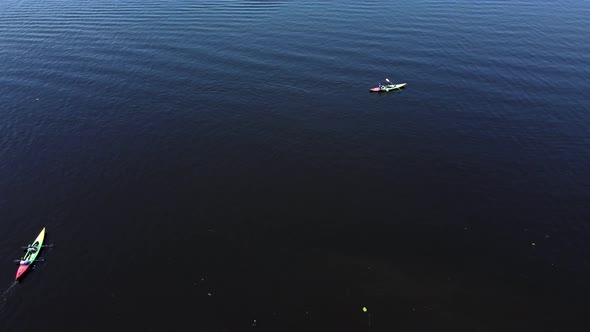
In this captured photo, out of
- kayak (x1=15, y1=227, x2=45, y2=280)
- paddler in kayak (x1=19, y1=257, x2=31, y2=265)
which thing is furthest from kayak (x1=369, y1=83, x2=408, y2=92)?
paddler in kayak (x1=19, y1=257, x2=31, y2=265)

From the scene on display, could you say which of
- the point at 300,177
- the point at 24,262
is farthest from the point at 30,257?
the point at 300,177

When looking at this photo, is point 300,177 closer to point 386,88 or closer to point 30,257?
point 386,88

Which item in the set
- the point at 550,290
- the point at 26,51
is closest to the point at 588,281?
the point at 550,290

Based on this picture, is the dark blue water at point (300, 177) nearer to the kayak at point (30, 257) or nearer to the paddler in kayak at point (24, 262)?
the kayak at point (30, 257)

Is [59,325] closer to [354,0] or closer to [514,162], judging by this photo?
[514,162]

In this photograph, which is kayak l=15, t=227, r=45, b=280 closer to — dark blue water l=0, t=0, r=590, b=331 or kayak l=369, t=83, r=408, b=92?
dark blue water l=0, t=0, r=590, b=331

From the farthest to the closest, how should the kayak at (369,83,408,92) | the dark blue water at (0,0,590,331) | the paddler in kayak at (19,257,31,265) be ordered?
the kayak at (369,83,408,92) → the paddler in kayak at (19,257,31,265) → the dark blue water at (0,0,590,331)

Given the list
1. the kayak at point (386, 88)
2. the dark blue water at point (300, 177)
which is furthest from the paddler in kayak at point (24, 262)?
the kayak at point (386, 88)
